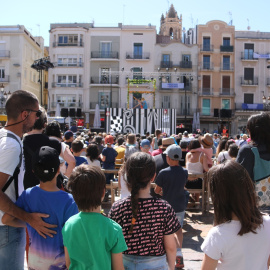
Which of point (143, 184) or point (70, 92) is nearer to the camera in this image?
point (143, 184)

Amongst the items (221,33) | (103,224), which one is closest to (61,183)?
(103,224)

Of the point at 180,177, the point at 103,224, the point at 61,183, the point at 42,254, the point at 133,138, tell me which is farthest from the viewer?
the point at 133,138

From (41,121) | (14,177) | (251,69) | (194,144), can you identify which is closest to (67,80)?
(251,69)

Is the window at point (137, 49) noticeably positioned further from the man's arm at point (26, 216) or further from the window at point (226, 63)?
the man's arm at point (26, 216)

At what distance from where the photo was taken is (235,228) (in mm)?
2051

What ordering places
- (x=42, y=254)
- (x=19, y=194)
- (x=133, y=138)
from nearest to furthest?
(x=42, y=254)
(x=19, y=194)
(x=133, y=138)

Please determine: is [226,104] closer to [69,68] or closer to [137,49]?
[137,49]

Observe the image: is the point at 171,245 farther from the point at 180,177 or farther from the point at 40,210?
the point at 180,177

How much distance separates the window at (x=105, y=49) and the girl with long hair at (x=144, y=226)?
123 ft

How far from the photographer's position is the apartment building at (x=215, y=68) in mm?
39062

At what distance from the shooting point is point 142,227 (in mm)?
2602

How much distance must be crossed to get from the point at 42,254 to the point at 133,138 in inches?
226

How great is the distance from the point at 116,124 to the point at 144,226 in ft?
57.0

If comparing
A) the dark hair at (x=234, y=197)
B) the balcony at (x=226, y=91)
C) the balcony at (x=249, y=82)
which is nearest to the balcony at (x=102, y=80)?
the balcony at (x=226, y=91)
